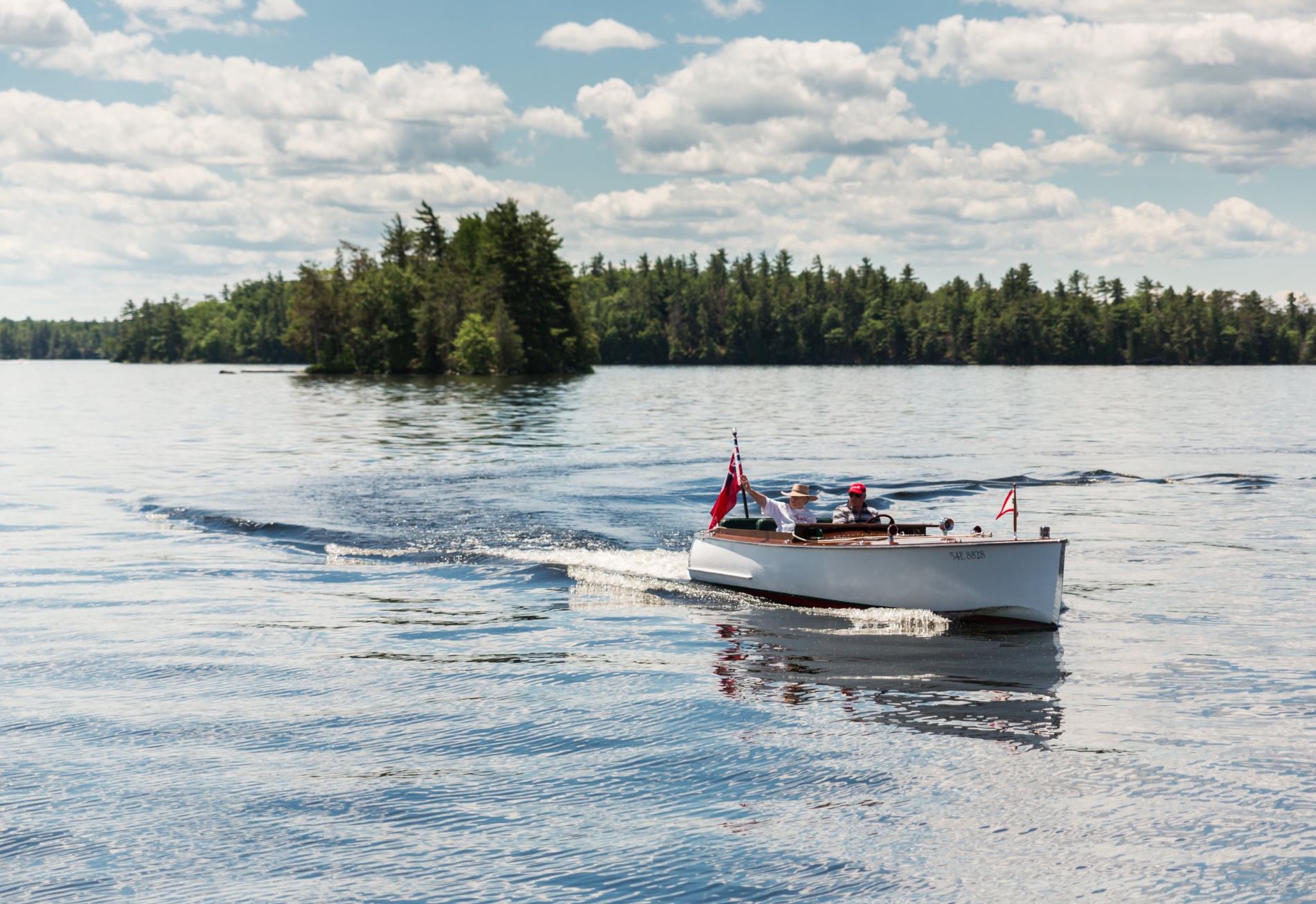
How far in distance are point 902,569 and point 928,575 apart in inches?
14.8

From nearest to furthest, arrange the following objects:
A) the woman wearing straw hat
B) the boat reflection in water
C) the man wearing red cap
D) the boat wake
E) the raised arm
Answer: the boat reflection in water < the man wearing red cap < the woman wearing straw hat < the raised arm < the boat wake

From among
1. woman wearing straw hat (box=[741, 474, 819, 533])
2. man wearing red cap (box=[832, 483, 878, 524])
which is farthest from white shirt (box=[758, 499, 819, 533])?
man wearing red cap (box=[832, 483, 878, 524])

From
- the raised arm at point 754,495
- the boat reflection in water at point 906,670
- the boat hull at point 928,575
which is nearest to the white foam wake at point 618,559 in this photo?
the raised arm at point 754,495

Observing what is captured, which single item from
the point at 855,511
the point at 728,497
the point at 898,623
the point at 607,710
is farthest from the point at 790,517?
the point at 607,710

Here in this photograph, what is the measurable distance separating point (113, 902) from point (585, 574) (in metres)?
13.6

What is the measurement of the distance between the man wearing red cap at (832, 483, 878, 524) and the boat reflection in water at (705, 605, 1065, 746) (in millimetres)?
1559

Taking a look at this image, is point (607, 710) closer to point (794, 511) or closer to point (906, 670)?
point (906, 670)

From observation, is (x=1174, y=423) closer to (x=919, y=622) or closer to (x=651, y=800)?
(x=919, y=622)

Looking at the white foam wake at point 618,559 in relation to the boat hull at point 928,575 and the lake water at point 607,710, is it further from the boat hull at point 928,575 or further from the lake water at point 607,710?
the boat hull at point 928,575

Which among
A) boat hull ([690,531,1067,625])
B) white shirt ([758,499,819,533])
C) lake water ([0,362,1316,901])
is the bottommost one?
lake water ([0,362,1316,901])

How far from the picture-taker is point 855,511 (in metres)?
18.3

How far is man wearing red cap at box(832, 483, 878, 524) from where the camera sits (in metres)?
18.0

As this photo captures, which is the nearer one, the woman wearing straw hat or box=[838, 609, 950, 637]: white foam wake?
box=[838, 609, 950, 637]: white foam wake

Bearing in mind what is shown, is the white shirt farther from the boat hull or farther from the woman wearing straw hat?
the boat hull
